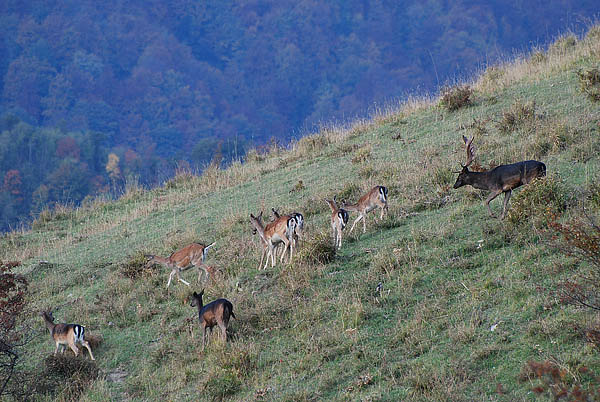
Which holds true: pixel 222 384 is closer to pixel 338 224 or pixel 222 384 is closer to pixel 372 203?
pixel 338 224

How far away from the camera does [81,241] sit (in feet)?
68.4

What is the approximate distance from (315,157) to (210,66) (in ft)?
323

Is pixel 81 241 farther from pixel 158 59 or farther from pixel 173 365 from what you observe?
pixel 158 59

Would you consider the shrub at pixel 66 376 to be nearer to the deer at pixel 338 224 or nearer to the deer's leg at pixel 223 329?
the deer's leg at pixel 223 329

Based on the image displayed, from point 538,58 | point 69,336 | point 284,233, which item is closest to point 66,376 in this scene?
point 69,336

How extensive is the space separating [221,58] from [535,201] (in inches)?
4449

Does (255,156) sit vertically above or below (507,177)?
above

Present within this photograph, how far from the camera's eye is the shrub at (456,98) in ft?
69.5

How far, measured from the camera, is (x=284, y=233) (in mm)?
13125

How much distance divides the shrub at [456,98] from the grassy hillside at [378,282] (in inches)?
11.2

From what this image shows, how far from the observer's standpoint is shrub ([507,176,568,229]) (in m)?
11.0

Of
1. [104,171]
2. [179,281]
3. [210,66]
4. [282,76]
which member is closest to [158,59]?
[210,66]

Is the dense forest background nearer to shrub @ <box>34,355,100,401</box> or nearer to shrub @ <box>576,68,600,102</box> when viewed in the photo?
shrub @ <box>576,68,600,102</box>

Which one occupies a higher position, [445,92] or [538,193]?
[445,92]
